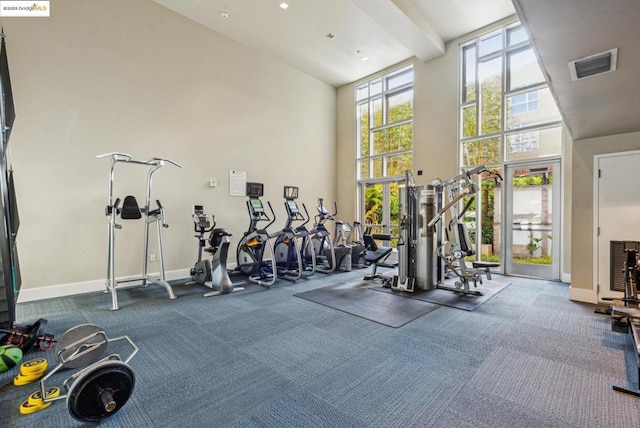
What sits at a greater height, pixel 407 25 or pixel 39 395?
pixel 407 25

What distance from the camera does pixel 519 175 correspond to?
600 centimetres

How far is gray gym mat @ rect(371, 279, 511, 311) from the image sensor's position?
402cm

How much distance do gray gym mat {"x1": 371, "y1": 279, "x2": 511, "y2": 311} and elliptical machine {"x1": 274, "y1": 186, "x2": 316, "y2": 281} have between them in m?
1.63

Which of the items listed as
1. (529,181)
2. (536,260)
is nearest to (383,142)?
(529,181)

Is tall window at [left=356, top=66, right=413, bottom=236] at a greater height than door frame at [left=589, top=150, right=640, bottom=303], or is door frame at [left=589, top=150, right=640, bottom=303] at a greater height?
tall window at [left=356, top=66, right=413, bottom=236]

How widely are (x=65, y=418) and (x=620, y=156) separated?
6224 millimetres

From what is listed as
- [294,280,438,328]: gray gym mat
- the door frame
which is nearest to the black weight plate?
[294,280,438,328]: gray gym mat

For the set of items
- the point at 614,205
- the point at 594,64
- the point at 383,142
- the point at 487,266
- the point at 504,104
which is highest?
the point at 504,104

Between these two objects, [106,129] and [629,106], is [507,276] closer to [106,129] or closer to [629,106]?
[629,106]

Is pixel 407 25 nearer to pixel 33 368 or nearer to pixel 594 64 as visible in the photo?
pixel 594 64

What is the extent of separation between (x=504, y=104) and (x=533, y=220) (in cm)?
241

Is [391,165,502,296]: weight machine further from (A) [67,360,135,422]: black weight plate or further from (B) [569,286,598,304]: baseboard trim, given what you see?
(A) [67,360,135,422]: black weight plate

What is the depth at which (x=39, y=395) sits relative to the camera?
1949 millimetres

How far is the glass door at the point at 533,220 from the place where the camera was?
561cm
